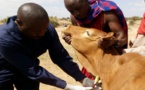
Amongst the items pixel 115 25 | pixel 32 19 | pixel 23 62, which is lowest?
pixel 23 62

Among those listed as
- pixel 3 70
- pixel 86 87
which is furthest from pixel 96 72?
pixel 3 70

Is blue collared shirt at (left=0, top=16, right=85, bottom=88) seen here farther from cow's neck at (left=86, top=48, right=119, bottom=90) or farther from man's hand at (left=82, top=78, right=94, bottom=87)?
cow's neck at (left=86, top=48, right=119, bottom=90)

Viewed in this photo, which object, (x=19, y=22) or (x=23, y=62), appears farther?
(x=23, y=62)

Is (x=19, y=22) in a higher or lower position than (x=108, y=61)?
higher

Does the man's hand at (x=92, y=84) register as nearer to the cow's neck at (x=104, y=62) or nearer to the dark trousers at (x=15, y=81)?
the cow's neck at (x=104, y=62)

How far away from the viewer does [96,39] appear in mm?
3789

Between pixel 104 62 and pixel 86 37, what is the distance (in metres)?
0.40

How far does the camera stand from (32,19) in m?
3.49

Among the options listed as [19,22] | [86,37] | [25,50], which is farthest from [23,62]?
[86,37]

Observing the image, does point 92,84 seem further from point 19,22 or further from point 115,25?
point 19,22

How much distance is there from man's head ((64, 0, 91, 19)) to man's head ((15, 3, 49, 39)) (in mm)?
587

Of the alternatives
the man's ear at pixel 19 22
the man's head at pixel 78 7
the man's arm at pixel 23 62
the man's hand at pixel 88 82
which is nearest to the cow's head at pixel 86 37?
the man's head at pixel 78 7

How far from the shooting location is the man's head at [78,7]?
4.05 metres

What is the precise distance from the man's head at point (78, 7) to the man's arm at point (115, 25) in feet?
0.78
